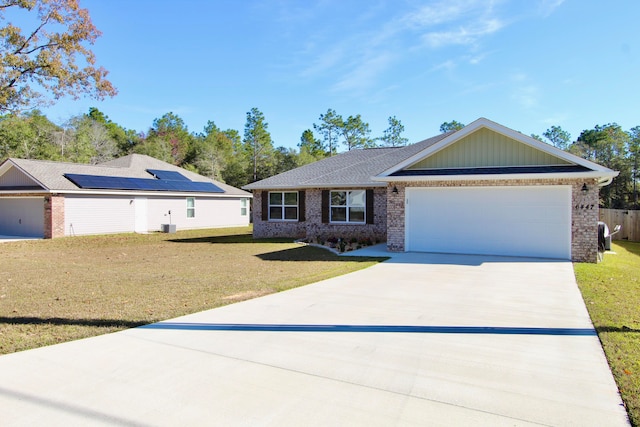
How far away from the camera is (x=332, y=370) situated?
437 cm

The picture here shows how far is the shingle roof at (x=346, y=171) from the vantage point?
1894cm

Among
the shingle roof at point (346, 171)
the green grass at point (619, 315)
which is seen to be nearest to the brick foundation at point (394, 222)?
the shingle roof at point (346, 171)

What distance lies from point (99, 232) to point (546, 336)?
77.0 feet

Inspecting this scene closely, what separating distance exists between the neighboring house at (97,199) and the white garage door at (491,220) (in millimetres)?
17348

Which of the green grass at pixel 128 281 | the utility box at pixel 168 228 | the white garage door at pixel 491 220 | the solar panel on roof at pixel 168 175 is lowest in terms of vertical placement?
the green grass at pixel 128 281

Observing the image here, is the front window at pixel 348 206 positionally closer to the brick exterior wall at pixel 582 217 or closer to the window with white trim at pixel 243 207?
the brick exterior wall at pixel 582 217

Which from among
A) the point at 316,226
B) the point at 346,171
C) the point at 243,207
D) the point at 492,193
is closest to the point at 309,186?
the point at 316,226

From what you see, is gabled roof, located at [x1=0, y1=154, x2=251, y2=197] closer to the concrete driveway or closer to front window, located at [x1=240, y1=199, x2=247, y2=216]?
front window, located at [x1=240, y1=199, x2=247, y2=216]

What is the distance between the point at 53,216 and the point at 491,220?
20.4 metres

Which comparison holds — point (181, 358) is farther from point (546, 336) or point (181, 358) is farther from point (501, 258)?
point (501, 258)

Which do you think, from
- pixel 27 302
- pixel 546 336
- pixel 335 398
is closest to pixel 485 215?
pixel 546 336

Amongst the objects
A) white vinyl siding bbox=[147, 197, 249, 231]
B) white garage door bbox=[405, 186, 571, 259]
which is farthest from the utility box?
white garage door bbox=[405, 186, 571, 259]

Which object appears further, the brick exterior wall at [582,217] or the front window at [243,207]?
the front window at [243,207]

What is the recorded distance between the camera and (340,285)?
8.79 meters
